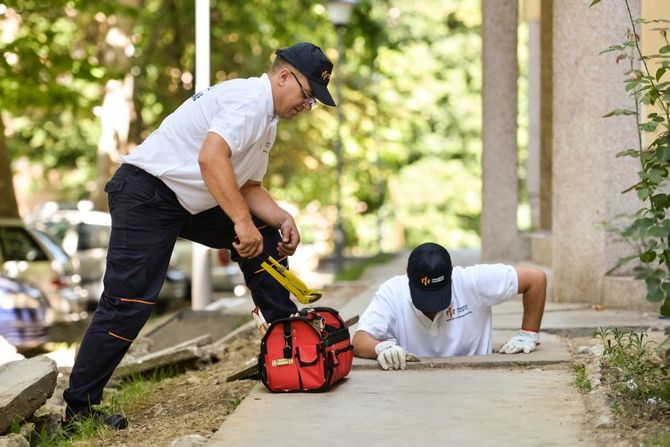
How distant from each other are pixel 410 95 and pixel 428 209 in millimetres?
3461

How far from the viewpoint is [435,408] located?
5230 millimetres

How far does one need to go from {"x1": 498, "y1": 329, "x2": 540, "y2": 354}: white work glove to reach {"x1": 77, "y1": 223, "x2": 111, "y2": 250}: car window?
41.1ft

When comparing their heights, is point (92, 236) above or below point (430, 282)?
above

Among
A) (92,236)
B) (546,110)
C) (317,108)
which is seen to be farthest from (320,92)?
(317,108)

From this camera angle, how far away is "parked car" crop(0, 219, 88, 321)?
14.5 metres

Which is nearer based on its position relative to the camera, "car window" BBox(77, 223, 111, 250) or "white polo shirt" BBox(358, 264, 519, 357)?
"white polo shirt" BBox(358, 264, 519, 357)

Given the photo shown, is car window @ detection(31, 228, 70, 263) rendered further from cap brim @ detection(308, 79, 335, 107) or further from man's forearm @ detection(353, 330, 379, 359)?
cap brim @ detection(308, 79, 335, 107)

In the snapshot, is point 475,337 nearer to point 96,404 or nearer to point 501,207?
point 96,404

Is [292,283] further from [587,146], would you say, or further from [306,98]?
[587,146]

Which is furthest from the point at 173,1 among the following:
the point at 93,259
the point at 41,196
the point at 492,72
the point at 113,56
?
the point at 41,196

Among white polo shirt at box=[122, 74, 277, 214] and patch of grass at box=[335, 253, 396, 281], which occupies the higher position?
white polo shirt at box=[122, 74, 277, 214]

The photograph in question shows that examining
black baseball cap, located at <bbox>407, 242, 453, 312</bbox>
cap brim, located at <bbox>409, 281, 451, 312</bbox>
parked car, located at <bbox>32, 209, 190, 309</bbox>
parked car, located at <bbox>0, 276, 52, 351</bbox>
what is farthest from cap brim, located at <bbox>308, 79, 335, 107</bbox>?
parked car, located at <bbox>32, 209, 190, 309</bbox>

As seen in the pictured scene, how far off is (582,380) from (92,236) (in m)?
13.8

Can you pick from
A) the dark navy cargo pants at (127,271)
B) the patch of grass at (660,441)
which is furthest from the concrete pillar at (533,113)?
the patch of grass at (660,441)
